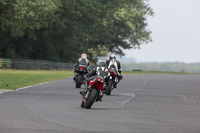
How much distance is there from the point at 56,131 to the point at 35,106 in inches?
254

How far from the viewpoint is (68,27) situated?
75188 millimetres

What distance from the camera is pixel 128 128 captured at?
12.3 m

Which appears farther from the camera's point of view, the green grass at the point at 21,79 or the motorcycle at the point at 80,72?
the green grass at the point at 21,79

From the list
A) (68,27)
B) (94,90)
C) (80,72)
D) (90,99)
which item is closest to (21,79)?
(80,72)

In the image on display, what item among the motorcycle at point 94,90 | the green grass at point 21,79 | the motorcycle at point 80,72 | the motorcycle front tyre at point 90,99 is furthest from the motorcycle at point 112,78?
the motorcycle front tyre at point 90,99

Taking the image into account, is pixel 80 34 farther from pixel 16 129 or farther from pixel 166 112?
pixel 16 129

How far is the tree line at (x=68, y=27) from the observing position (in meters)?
61.8

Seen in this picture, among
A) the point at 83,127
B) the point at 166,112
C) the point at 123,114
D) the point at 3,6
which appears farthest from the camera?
the point at 3,6

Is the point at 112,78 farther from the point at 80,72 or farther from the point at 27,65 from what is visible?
the point at 27,65

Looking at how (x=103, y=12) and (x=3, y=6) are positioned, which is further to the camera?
(x=103, y=12)

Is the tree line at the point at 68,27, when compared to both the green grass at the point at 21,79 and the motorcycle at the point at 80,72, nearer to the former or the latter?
the green grass at the point at 21,79

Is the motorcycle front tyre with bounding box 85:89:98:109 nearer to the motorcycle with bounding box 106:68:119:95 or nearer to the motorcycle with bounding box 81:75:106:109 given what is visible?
the motorcycle with bounding box 81:75:106:109

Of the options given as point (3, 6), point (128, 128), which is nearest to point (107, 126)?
point (128, 128)

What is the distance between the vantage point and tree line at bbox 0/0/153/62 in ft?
203
